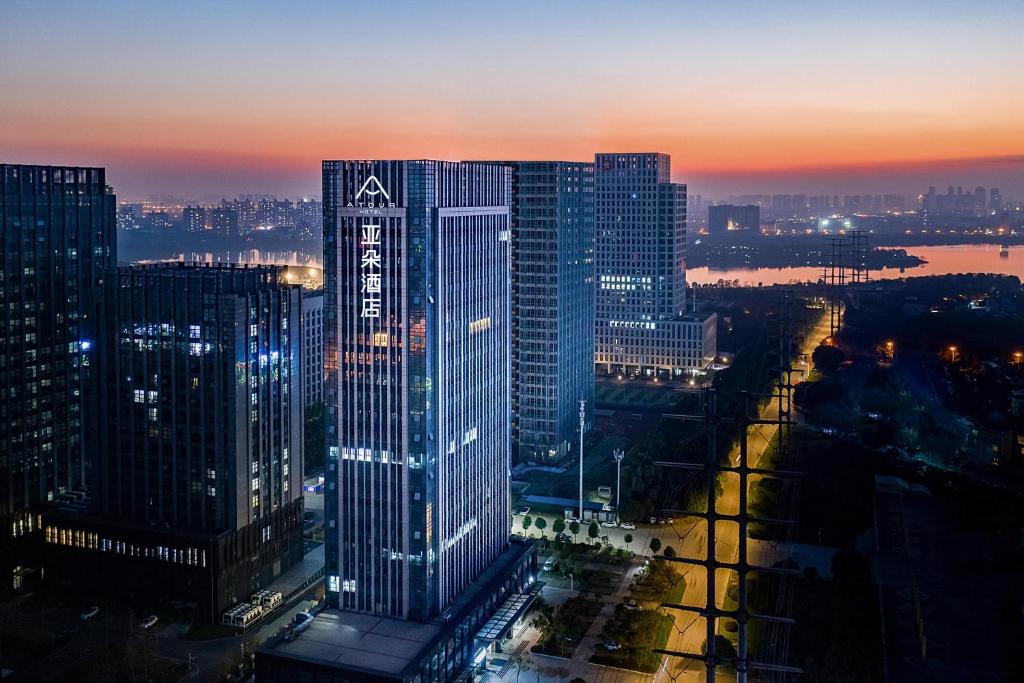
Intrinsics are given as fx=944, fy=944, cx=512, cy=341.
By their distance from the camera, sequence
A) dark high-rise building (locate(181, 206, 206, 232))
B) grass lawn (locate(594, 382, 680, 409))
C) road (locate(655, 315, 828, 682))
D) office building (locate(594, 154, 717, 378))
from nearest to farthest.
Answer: road (locate(655, 315, 828, 682)) → grass lawn (locate(594, 382, 680, 409)) → office building (locate(594, 154, 717, 378)) → dark high-rise building (locate(181, 206, 206, 232))

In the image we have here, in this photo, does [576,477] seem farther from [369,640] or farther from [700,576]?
[369,640]

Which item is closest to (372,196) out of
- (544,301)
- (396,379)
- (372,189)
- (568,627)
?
(372,189)

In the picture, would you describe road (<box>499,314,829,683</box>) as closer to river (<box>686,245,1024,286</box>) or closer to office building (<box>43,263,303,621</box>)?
office building (<box>43,263,303,621</box>)

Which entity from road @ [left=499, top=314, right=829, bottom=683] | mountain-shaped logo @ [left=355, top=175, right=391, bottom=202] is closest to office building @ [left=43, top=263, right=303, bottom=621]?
mountain-shaped logo @ [left=355, top=175, right=391, bottom=202]

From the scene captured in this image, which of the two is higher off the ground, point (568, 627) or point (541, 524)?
point (541, 524)

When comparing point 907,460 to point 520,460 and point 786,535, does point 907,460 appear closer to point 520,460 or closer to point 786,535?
point 786,535

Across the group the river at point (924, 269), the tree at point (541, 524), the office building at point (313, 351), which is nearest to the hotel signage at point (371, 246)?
the tree at point (541, 524)
